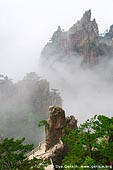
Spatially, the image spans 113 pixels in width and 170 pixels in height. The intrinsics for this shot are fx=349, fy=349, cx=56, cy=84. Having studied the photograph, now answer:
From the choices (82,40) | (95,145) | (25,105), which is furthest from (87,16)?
(95,145)

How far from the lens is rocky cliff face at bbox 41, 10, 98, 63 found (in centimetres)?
10619

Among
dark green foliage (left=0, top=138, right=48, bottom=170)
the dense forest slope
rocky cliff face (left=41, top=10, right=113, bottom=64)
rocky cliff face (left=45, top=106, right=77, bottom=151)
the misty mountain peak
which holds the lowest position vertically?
dark green foliage (left=0, top=138, right=48, bottom=170)

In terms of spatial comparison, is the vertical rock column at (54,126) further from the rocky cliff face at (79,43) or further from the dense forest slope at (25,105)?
the rocky cliff face at (79,43)

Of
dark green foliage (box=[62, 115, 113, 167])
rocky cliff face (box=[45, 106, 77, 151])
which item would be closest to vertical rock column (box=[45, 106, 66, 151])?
rocky cliff face (box=[45, 106, 77, 151])

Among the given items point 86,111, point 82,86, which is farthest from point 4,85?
point 82,86

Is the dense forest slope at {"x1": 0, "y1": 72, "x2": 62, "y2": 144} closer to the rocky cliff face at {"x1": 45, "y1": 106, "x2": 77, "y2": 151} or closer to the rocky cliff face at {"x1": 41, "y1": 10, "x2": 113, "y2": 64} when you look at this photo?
the rocky cliff face at {"x1": 41, "y1": 10, "x2": 113, "y2": 64}

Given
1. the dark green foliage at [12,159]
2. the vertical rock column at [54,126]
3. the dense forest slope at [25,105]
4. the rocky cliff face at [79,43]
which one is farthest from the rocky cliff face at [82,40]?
the dark green foliage at [12,159]

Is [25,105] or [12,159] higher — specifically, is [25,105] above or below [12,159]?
above

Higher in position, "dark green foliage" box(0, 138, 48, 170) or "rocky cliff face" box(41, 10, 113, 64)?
"rocky cliff face" box(41, 10, 113, 64)

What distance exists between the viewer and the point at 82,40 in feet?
350

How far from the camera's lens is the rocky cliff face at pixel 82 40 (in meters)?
106

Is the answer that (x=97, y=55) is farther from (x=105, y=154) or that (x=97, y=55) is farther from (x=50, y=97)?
(x=105, y=154)

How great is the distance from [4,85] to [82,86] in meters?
35.3

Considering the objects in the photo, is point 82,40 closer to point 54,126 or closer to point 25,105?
point 25,105
